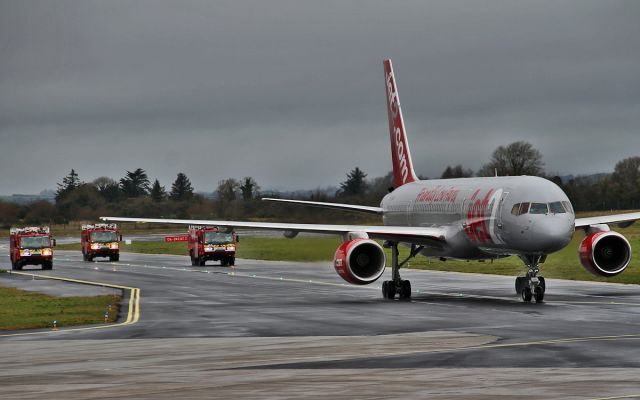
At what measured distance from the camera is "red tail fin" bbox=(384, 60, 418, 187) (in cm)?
5900

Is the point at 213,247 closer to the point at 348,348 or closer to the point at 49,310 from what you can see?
the point at 49,310

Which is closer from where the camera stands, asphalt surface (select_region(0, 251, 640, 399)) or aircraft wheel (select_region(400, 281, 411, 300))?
asphalt surface (select_region(0, 251, 640, 399))

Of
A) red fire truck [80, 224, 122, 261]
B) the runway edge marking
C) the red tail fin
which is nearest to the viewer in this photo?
the runway edge marking

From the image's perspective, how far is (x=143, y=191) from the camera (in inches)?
6880

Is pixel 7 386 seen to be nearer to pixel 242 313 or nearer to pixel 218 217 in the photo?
pixel 242 313

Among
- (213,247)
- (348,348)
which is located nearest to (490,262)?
(213,247)

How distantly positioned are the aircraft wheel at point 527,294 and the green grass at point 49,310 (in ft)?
49.6

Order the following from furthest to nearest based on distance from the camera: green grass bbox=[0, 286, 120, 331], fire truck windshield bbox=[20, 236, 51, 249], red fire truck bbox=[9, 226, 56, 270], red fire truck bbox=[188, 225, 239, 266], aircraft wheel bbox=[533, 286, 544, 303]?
red fire truck bbox=[188, 225, 239, 266], fire truck windshield bbox=[20, 236, 51, 249], red fire truck bbox=[9, 226, 56, 270], aircraft wheel bbox=[533, 286, 544, 303], green grass bbox=[0, 286, 120, 331]

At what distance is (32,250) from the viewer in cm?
8450

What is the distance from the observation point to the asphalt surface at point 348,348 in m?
21.5

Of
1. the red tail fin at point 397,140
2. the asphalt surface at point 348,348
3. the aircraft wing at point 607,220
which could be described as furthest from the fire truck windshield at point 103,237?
the aircraft wing at point 607,220

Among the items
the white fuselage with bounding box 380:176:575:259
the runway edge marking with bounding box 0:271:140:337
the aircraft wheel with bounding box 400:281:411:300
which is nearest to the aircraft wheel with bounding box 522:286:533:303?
the white fuselage with bounding box 380:176:575:259

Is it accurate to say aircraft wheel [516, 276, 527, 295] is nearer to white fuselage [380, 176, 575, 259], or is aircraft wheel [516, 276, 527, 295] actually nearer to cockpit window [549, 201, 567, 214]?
white fuselage [380, 176, 575, 259]

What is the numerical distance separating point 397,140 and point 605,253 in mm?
17063
